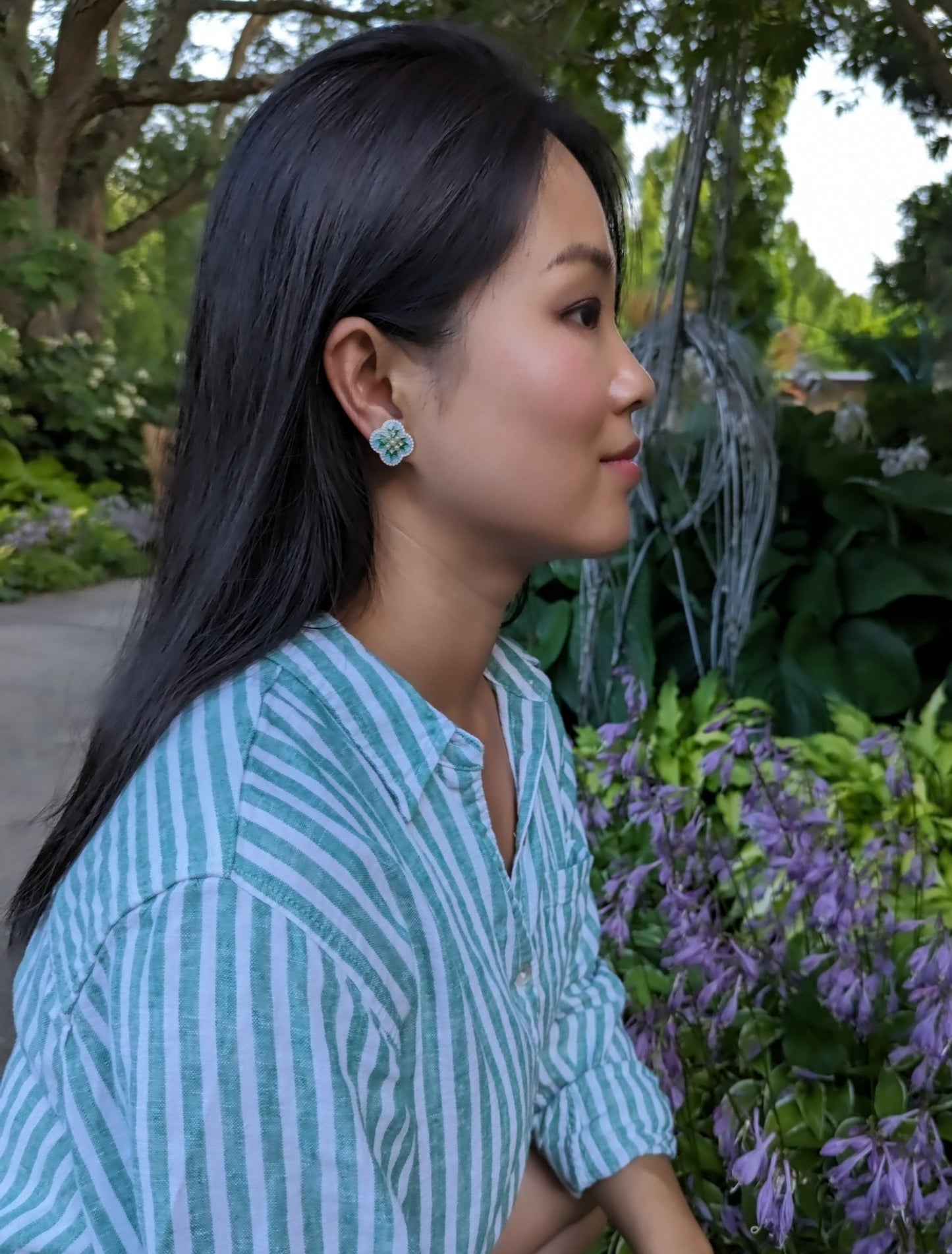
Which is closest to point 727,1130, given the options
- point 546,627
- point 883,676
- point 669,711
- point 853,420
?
point 669,711

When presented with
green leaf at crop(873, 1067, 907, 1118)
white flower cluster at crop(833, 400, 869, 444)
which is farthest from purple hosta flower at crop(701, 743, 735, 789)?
white flower cluster at crop(833, 400, 869, 444)

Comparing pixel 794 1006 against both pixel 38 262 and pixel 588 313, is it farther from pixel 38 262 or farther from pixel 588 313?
pixel 38 262

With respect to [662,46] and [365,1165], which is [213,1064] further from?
[662,46]

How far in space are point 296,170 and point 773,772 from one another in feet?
4.16

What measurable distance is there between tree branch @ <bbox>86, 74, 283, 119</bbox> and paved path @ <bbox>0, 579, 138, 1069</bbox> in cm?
81

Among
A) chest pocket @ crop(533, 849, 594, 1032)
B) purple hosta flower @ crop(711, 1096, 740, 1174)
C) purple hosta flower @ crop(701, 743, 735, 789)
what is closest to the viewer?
chest pocket @ crop(533, 849, 594, 1032)

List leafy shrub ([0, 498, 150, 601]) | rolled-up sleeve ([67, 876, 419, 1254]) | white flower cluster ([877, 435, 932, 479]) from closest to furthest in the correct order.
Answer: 1. rolled-up sleeve ([67, 876, 419, 1254])
2. leafy shrub ([0, 498, 150, 601])
3. white flower cluster ([877, 435, 932, 479])

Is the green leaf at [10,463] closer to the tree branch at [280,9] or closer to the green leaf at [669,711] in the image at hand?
the tree branch at [280,9]

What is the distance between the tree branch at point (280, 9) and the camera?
1734 millimetres

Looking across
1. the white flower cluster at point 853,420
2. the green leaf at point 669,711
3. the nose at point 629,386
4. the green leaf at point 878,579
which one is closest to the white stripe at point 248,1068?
the nose at point 629,386

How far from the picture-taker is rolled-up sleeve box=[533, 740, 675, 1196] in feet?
3.09

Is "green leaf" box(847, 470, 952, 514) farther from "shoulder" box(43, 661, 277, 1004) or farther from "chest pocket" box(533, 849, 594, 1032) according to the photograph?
"shoulder" box(43, 661, 277, 1004)

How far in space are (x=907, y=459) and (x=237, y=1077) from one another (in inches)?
96.4

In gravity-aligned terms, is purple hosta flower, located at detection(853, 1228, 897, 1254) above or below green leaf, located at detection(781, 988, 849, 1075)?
below
